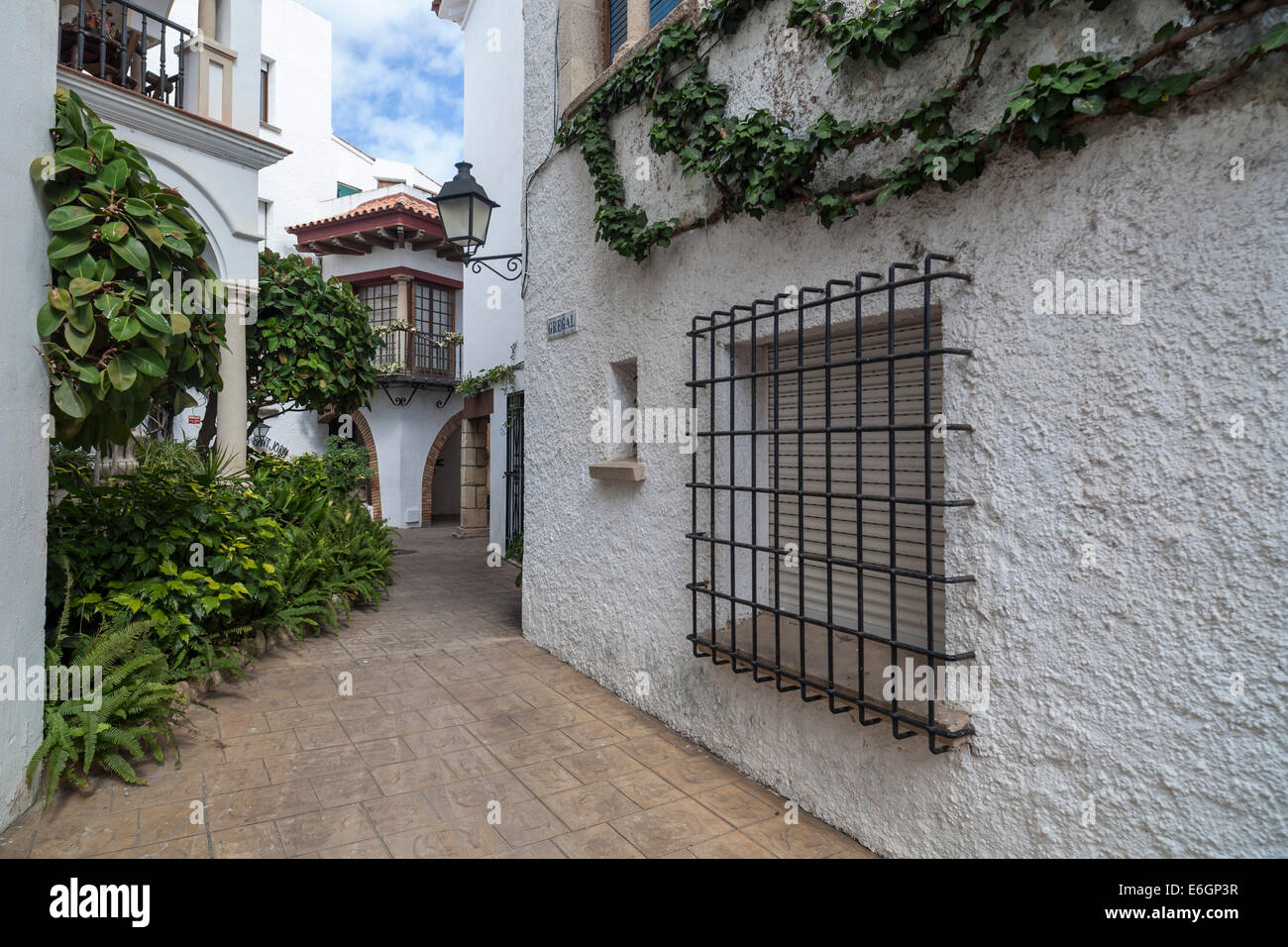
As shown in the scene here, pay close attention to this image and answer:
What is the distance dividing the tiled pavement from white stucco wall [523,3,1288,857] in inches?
19.0

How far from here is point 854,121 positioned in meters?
2.83

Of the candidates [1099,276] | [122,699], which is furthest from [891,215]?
[122,699]

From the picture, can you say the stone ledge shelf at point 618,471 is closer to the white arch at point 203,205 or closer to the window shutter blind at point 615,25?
the window shutter blind at point 615,25

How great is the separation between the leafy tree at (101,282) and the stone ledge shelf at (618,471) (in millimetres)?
2200

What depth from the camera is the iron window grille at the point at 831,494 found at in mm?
2512

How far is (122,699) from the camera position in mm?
3262

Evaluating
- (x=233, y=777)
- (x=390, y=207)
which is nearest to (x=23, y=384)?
(x=233, y=777)

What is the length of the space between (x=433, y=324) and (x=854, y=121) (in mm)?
14655

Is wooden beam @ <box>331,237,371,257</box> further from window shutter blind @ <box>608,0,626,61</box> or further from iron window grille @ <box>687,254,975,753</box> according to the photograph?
iron window grille @ <box>687,254,975,753</box>

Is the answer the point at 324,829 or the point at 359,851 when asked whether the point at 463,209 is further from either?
the point at 359,851

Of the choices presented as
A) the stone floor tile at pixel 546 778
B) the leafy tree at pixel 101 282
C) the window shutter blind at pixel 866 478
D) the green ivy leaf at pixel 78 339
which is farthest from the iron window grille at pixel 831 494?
the green ivy leaf at pixel 78 339

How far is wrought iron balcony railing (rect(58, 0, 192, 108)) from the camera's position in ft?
21.1

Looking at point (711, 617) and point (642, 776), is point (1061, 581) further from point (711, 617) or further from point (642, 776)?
point (642, 776)

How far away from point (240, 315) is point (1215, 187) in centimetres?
746
